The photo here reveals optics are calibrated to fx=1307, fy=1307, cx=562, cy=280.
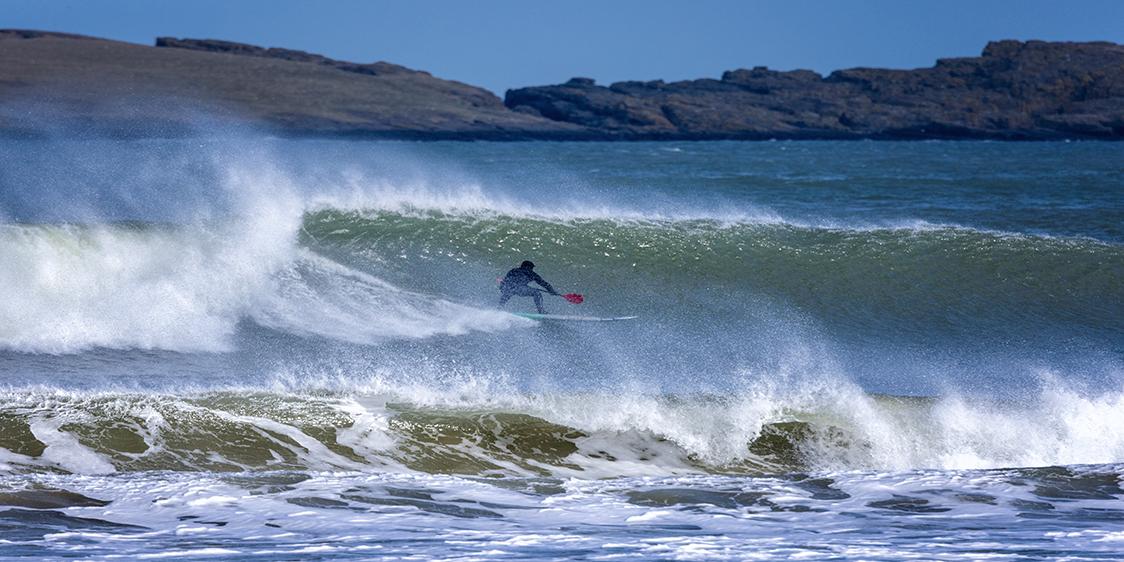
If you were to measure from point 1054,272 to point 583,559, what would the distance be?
1198cm

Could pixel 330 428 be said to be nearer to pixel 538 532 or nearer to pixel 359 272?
pixel 538 532

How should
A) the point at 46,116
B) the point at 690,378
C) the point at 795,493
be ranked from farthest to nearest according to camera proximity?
the point at 46,116
the point at 690,378
the point at 795,493

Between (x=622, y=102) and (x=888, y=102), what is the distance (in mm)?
29679

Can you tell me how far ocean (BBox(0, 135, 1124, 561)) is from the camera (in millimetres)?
7379

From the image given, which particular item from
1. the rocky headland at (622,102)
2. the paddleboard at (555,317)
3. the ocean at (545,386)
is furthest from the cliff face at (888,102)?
the paddleboard at (555,317)

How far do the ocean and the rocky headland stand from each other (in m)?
109

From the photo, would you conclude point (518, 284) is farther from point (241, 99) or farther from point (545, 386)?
point (241, 99)

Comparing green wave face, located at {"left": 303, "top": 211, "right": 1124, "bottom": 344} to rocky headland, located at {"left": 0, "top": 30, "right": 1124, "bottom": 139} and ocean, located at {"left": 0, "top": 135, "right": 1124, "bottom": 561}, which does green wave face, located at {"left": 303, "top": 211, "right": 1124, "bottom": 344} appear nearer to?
ocean, located at {"left": 0, "top": 135, "right": 1124, "bottom": 561}

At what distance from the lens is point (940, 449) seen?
31.6 feet

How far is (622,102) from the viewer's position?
14988 cm

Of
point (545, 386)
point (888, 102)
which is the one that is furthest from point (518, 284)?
point (888, 102)

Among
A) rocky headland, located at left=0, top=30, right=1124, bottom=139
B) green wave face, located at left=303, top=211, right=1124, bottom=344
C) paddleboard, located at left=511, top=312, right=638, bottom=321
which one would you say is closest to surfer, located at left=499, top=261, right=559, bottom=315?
paddleboard, located at left=511, top=312, right=638, bottom=321

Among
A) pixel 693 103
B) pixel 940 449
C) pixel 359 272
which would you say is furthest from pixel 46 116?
pixel 940 449

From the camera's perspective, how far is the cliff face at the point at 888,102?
12962cm
